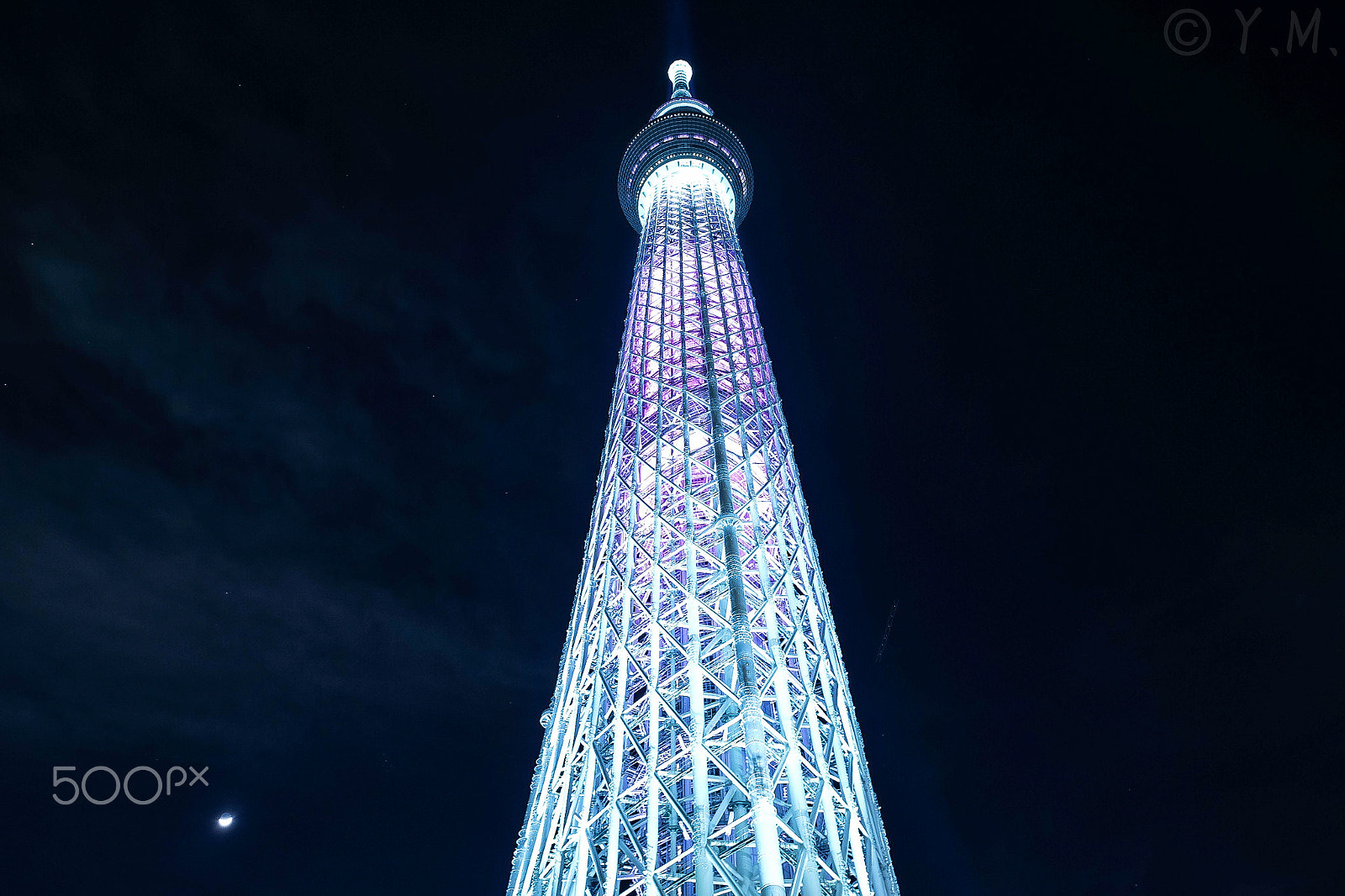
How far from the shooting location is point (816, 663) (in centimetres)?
1483

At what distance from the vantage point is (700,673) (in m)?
13.3

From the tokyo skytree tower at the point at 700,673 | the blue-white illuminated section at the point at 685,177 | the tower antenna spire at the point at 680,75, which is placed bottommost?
the tokyo skytree tower at the point at 700,673

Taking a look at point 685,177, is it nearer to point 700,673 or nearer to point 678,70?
point 678,70

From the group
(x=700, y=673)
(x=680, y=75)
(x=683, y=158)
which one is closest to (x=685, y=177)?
(x=683, y=158)

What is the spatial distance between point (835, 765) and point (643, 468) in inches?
384

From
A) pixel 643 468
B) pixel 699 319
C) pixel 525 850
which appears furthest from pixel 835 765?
pixel 699 319

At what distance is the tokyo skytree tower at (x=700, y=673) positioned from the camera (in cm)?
1112

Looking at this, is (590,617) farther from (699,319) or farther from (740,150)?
(740,150)

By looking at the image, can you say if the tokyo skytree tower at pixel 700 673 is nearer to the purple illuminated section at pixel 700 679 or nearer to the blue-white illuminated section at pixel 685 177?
the purple illuminated section at pixel 700 679

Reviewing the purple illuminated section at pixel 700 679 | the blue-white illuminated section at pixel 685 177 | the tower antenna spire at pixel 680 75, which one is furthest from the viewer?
the tower antenna spire at pixel 680 75

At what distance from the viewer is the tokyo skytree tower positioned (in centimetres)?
1112

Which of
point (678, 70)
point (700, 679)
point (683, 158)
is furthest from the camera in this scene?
point (678, 70)

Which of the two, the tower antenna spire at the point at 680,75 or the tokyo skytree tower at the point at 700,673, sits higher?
the tower antenna spire at the point at 680,75

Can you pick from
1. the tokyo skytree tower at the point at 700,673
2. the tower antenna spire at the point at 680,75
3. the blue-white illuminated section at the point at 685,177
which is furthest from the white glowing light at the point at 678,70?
the tokyo skytree tower at the point at 700,673
